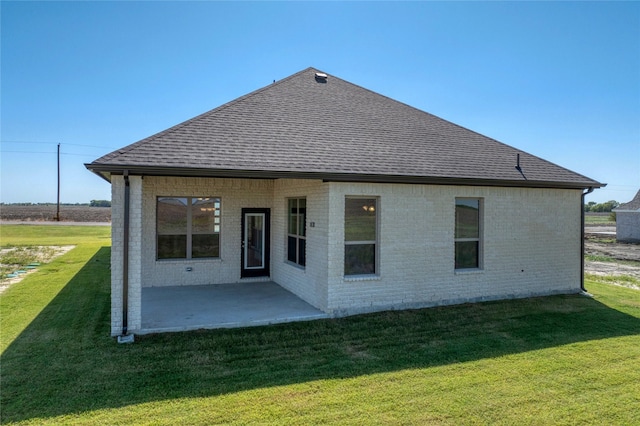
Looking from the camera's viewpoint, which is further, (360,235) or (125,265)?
(360,235)

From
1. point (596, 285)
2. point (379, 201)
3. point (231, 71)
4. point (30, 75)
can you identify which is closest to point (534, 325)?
point (379, 201)

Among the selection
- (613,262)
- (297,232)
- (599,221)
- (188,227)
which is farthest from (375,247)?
(599,221)

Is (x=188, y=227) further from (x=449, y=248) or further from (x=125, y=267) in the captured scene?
(x=449, y=248)

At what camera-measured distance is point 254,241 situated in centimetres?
1138

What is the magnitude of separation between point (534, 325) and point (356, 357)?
405 cm

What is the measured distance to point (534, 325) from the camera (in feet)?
24.7

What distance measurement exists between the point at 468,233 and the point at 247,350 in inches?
240

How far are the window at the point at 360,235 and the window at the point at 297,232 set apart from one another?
1.42 meters

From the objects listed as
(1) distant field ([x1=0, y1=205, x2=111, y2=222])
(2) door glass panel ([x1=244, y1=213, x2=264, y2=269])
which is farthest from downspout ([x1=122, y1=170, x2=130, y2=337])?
(1) distant field ([x1=0, y1=205, x2=111, y2=222])

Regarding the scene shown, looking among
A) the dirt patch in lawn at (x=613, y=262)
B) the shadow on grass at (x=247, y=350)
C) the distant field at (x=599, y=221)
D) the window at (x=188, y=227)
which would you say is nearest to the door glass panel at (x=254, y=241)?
the window at (x=188, y=227)

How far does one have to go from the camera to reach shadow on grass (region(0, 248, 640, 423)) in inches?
183

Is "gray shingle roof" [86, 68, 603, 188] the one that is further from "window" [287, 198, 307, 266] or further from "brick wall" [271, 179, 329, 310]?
"window" [287, 198, 307, 266]

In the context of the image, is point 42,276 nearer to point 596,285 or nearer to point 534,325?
point 534,325

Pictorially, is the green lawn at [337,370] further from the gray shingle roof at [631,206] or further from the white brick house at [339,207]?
the gray shingle roof at [631,206]
